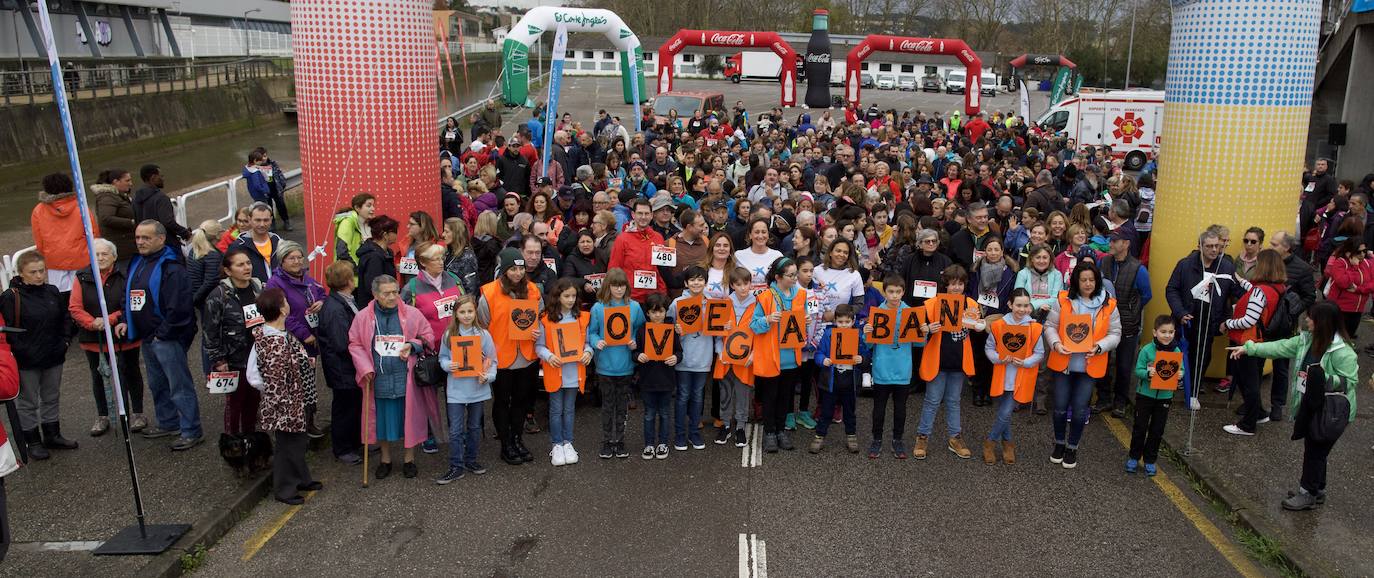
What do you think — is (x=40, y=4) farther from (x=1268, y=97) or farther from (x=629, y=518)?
(x=1268, y=97)

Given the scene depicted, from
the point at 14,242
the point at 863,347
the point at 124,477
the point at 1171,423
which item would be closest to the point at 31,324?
the point at 124,477

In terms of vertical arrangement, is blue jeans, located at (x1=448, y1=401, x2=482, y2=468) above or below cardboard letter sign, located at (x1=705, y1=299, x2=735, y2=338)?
below

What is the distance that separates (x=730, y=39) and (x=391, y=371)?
95.8 feet

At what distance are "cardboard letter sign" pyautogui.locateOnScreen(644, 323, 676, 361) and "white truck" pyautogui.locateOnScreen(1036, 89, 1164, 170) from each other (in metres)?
25.3

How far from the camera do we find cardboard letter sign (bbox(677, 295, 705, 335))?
7988 mm

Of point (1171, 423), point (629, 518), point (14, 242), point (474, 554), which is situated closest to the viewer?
point (474, 554)

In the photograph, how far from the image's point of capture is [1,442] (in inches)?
213

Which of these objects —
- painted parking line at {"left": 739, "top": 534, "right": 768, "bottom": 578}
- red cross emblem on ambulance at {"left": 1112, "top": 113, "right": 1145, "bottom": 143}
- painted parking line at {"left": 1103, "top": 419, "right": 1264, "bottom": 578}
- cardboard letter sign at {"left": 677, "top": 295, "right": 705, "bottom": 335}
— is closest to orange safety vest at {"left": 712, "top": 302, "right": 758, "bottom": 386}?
cardboard letter sign at {"left": 677, "top": 295, "right": 705, "bottom": 335}

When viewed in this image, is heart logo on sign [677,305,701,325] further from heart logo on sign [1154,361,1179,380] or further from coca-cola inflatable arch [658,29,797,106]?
coca-cola inflatable arch [658,29,797,106]

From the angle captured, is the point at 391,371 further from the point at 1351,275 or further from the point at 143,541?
the point at 1351,275

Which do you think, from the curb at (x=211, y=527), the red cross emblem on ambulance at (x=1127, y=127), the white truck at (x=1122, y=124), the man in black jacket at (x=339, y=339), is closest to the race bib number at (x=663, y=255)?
the man in black jacket at (x=339, y=339)

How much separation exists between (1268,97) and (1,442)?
10.5 metres

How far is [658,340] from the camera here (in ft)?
26.0

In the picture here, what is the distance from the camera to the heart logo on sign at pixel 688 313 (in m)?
8.01
